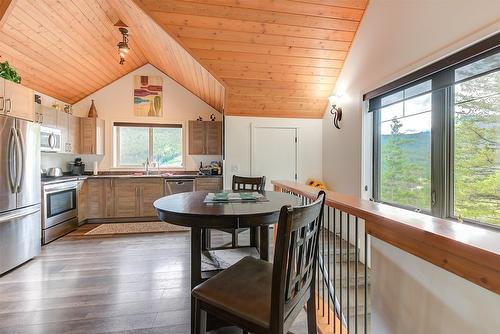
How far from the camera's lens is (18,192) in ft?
9.00

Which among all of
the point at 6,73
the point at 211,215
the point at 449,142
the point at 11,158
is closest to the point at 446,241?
the point at 211,215

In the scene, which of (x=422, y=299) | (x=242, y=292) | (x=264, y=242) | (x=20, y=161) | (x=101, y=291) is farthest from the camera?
(x=20, y=161)

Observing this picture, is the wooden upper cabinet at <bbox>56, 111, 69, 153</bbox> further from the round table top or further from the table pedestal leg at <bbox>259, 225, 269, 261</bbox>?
the table pedestal leg at <bbox>259, 225, 269, 261</bbox>

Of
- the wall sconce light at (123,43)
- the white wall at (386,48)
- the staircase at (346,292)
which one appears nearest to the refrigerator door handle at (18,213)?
the wall sconce light at (123,43)

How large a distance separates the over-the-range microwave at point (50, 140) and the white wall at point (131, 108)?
2.55ft

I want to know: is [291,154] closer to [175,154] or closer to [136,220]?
[175,154]

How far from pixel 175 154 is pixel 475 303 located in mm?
5439

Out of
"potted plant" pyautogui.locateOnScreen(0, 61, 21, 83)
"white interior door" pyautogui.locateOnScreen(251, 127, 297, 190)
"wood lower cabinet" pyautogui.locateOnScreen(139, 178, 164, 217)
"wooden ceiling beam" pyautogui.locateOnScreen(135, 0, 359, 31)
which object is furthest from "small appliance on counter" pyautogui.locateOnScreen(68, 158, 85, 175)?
"wooden ceiling beam" pyautogui.locateOnScreen(135, 0, 359, 31)

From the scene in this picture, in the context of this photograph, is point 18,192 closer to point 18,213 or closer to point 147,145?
point 18,213

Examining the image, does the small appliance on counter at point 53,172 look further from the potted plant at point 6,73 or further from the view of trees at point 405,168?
the view of trees at point 405,168

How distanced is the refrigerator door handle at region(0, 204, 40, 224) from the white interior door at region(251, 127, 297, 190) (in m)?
3.03

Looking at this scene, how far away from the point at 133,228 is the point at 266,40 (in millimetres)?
3704

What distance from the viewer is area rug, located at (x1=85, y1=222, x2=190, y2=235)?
4102 millimetres

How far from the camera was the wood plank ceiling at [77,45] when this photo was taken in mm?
2988
